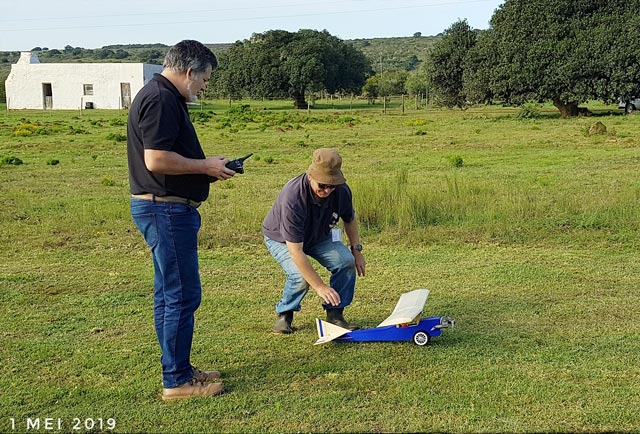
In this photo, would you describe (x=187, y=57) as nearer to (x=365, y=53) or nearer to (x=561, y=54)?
(x=561, y=54)

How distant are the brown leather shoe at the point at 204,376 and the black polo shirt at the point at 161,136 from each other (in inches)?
46.4

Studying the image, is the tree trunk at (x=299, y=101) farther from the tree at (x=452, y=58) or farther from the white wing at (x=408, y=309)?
the white wing at (x=408, y=309)

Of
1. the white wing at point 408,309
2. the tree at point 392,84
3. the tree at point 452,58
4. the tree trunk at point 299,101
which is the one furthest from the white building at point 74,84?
the white wing at point 408,309

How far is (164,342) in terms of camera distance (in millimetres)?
4680

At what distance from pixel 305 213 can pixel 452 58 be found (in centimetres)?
4035

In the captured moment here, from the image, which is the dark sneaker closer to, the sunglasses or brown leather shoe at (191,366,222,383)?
the sunglasses

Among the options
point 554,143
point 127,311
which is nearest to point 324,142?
point 554,143

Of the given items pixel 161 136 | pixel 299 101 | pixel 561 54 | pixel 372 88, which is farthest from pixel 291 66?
pixel 161 136

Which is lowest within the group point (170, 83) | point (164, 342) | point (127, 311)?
point (127, 311)

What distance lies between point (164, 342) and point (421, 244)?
5362 mm

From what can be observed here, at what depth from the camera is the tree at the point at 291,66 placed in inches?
2405

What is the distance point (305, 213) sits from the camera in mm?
5535

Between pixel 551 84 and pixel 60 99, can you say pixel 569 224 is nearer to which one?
pixel 551 84

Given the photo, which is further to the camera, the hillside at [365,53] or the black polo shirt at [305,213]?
the hillside at [365,53]
